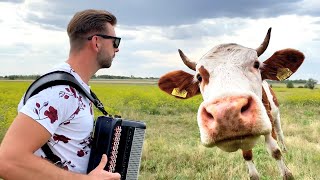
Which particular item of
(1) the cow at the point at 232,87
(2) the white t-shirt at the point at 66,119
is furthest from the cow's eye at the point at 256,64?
(2) the white t-shirt at the point at 66,119

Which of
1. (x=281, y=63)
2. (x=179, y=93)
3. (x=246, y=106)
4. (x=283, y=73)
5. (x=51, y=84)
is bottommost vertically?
(x=179, y=93)

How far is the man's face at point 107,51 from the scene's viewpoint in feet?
9.71

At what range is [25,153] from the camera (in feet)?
7.96

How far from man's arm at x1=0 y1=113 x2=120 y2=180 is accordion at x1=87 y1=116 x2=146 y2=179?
1.05 feet

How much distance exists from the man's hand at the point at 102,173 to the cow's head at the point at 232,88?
2.43 ft

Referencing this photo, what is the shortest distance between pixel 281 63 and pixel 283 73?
0.14 m

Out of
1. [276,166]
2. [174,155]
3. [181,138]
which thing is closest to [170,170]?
[174,155]

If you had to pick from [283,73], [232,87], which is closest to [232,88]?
[232,87]

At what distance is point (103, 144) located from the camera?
2.80m

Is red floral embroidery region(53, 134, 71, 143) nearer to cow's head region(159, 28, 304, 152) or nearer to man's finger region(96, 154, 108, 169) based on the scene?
man's finger region(96, 154, 108, 169)

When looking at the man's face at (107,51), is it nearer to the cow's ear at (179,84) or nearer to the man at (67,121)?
the man at (67,121)

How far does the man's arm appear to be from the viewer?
239 cm

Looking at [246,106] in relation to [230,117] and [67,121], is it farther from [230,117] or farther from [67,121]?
[67,121]

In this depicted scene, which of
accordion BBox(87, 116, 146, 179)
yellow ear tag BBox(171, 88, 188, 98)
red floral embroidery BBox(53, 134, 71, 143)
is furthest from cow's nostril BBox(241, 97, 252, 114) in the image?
yellow ear tag BBox(171, 88, 188, 98)
